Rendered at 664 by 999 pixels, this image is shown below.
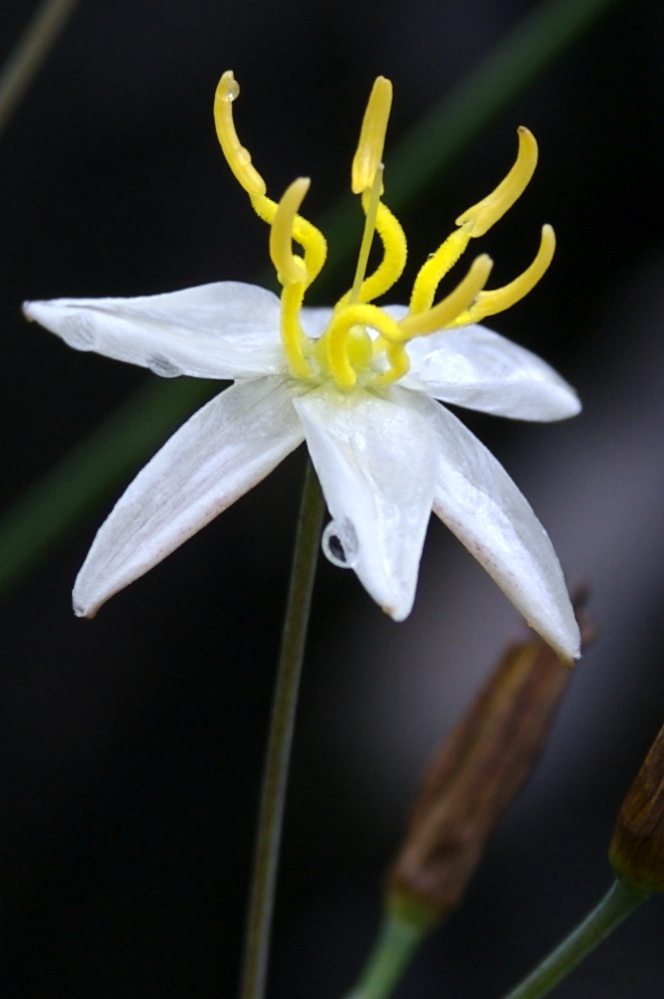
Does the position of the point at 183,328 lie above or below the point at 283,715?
above

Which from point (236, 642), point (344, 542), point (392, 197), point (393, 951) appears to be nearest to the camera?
point (344, 542)

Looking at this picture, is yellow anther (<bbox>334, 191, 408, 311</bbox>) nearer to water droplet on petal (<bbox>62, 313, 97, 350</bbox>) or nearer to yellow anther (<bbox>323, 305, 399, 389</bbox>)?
yellow anther (<bbox>323, 305, 399, 389</bbox>)

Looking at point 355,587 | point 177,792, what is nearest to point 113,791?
point 177,792

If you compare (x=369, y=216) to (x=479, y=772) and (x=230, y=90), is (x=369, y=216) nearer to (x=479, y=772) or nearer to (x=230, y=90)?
(x=230, y=90)

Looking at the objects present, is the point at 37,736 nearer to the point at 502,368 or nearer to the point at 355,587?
the point at 355,587

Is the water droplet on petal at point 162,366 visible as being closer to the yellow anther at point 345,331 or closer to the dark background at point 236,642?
the yellow anther at point 345,331

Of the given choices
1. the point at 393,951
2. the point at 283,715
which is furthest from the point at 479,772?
the point at 283,715

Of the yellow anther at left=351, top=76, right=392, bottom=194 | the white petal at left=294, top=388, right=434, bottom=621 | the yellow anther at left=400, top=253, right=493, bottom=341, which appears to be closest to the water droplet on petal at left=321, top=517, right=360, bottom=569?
the white petal at left=294, top=388, right=434, bottom=621
